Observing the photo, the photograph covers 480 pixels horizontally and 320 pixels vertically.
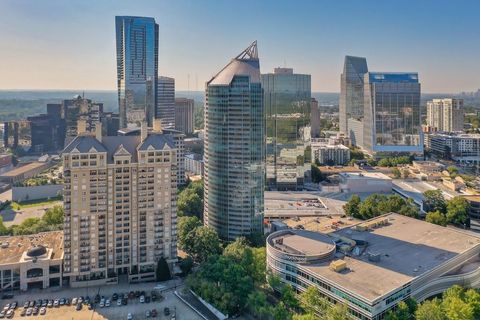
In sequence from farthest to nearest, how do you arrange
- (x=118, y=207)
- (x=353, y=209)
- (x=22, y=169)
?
(x=22, y=169) → (x=353, y=209) → (x=118, y=207)

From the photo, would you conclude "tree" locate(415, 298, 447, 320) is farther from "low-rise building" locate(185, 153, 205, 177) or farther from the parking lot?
"low-rise building" locate(185, 153, 205, 177)

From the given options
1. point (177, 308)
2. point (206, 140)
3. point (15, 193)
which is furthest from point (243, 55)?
point (15, 193)

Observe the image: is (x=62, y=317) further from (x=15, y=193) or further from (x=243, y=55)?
(x=15, y=193)

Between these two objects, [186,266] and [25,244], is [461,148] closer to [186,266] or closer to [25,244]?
[186,266]

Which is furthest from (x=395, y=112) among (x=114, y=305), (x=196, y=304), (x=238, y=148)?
(x=114, y=305)

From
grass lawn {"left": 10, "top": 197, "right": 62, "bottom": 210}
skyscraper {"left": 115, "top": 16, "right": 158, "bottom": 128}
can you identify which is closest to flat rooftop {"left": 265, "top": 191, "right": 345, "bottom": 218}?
grass lawn {"left": 10, "top": 197, "right": 62, "bottom": 210}

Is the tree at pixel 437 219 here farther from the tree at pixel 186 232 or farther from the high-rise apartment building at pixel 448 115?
the high-rise apartment building at pixel 448 115
